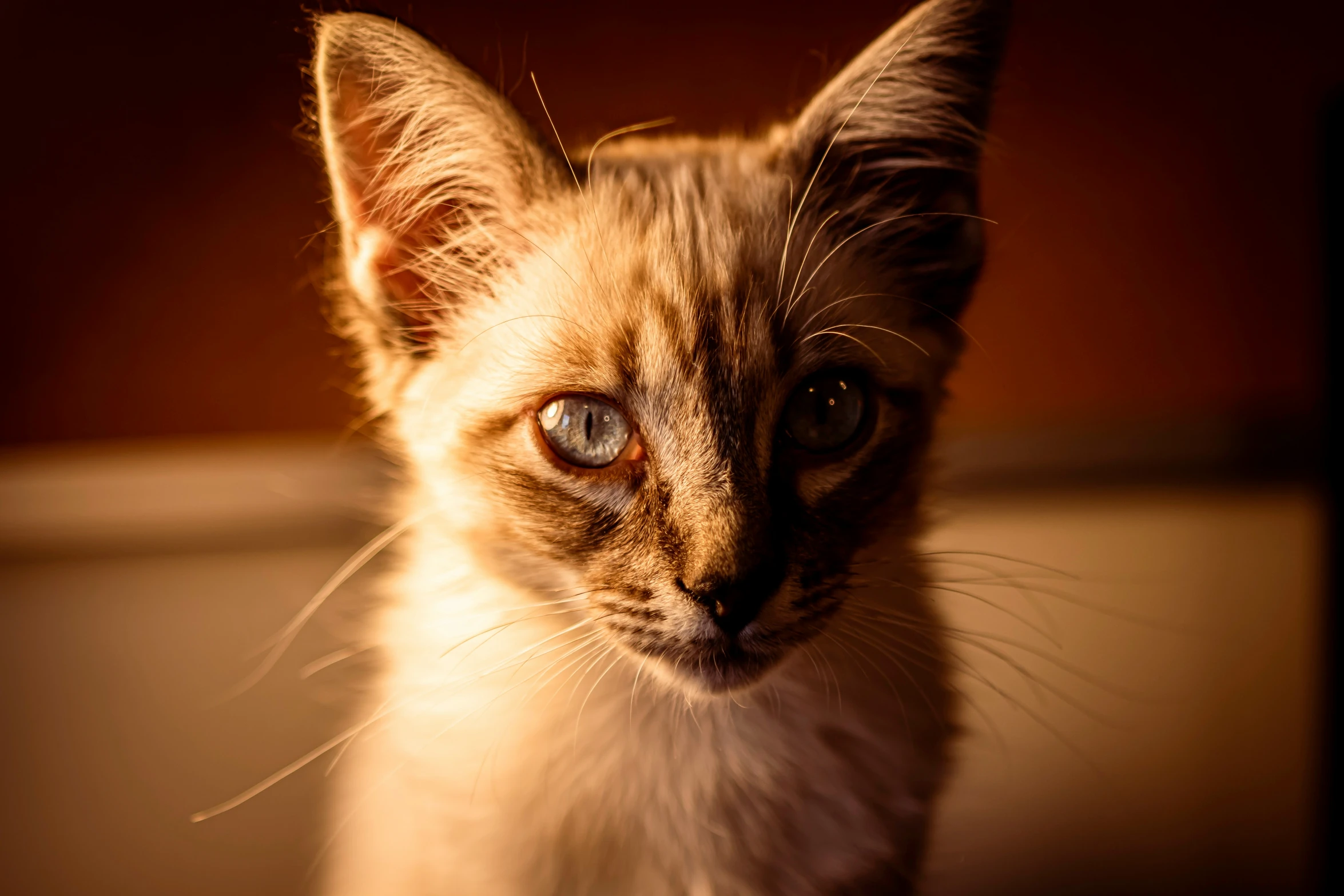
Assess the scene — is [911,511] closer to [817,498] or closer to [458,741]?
[817,498]

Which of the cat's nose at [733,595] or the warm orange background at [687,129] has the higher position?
the warm orange background at [687,129]

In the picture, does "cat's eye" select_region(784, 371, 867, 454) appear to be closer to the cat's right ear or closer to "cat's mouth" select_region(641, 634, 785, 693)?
"cat's mouth" select_region(641, 634, 785, 693)

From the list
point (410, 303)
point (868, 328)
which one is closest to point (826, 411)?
point (868, 328)

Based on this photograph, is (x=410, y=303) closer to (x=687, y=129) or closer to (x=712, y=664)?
(x=712, y=664)

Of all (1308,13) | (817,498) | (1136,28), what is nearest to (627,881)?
(817,498)

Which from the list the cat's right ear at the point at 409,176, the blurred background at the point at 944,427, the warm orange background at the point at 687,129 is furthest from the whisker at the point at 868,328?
the warm orange background at the point at 687,129

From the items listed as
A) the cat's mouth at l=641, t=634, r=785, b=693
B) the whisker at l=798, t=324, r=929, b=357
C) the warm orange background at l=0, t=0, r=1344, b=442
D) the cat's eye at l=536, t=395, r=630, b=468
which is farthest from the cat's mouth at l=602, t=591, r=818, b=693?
the warm orange background at l=0, t=0, r=1344, b=442

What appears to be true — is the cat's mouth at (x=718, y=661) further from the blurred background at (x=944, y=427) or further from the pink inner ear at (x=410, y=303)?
the blurred background at (x=944, y=427)
